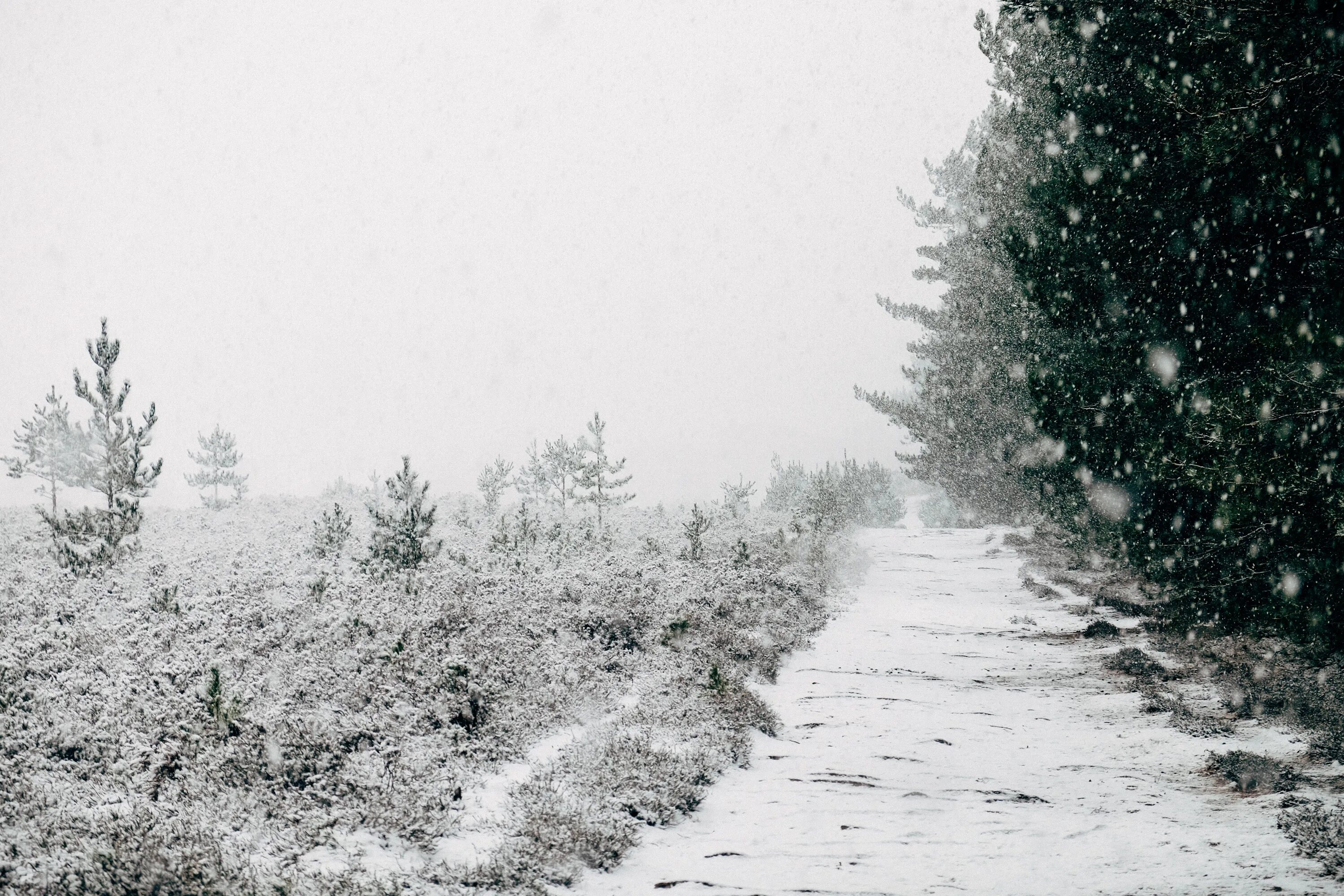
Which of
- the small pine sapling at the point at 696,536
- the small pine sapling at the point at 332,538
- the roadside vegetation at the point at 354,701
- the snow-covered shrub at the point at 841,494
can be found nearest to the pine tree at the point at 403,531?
the roadside vegetation at the point at 354,701

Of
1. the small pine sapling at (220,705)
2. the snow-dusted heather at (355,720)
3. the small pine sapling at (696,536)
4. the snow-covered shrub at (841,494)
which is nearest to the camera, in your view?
the snow-dusted heather at (355,720)

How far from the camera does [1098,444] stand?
9.77 m

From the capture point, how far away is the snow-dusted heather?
4.48 meters

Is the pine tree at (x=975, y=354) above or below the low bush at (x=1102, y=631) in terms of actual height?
above

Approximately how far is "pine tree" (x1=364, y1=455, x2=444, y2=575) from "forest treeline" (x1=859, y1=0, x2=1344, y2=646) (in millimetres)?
10632

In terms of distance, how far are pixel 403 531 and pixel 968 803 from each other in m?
10.6

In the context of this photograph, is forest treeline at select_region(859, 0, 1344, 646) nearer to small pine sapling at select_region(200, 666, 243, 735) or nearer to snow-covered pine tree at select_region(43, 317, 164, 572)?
small pine sapling at select_region(200, 666, 243, 735)

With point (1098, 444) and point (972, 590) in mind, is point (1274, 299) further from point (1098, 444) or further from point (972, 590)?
point (972, 590)

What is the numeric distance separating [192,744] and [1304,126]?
11.1m

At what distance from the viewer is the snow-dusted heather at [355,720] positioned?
4477 millimetres

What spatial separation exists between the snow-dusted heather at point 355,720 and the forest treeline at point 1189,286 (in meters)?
5.12

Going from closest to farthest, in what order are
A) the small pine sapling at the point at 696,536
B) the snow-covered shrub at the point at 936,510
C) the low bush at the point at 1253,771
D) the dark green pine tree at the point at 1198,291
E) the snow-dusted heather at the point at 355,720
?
the snow-dusted heather at the point at 355,720 < the low bush at the point at 1253,771 < the dark green pine tree at the point at 1198,291 < the small pine sapling at the point at 696,536 < the snow-covered shrub at the point at 936,510

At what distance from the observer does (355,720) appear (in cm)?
612

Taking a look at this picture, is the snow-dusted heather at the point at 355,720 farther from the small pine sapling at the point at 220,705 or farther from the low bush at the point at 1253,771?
the low bush at the point at 1253,771
